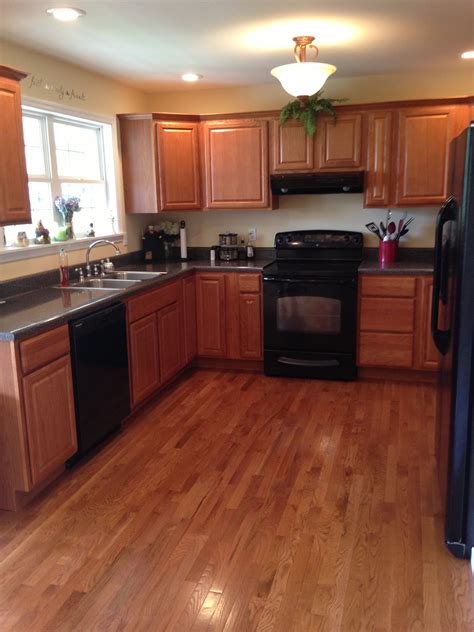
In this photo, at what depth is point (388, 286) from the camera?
13.9 feet

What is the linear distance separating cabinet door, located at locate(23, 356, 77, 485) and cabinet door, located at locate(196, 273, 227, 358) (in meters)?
1.92

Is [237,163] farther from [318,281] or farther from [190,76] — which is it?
[318,281]

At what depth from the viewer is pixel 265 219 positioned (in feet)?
16.6

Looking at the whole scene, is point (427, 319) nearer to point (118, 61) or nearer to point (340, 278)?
point (340, 278)

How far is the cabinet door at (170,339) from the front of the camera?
13.3ft

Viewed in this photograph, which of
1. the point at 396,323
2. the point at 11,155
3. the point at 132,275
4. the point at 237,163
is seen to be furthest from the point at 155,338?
the point at 396,323

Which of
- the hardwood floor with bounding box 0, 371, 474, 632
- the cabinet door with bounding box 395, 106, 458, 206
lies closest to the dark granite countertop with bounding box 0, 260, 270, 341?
the hardwood floor with bounding box 0, 371, 474, 632

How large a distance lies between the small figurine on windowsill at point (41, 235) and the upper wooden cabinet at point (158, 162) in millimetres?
1134

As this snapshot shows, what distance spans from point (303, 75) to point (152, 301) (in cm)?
174

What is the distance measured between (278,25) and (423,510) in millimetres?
2615

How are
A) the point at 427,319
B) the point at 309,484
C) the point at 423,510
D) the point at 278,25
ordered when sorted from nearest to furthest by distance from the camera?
the point at 423,510 → the point at 309,484 → the point at 278,25 → the point at 427,319

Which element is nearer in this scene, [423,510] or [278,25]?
[423,510]

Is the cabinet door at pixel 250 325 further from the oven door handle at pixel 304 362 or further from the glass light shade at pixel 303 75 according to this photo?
the glass light shade at pixel 303 75

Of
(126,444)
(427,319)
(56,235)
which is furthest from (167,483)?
(427,319)
